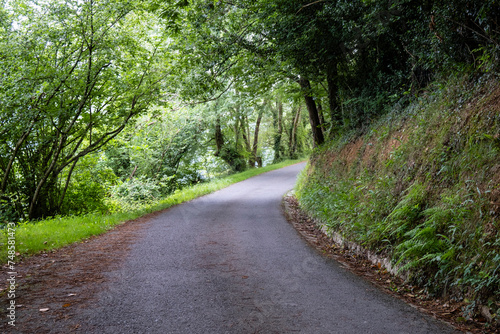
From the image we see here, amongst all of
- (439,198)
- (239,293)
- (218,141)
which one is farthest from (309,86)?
(218,141)

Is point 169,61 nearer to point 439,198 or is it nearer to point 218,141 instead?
point 439,198

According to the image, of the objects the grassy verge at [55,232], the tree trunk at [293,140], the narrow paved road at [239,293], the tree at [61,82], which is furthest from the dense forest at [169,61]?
the tree trunk at [293,140]

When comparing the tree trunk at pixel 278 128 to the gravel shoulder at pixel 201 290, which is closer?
the gravel shoulder at pixel 201 290

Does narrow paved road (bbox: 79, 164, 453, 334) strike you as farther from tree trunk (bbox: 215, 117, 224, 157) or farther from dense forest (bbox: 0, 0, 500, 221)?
tree trunk (bbox: 215, 117, 224, 157)

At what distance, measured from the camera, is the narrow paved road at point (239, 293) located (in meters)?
3.74

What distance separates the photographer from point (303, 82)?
598 inches

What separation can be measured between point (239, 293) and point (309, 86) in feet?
39.1

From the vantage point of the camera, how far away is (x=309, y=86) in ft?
49.4

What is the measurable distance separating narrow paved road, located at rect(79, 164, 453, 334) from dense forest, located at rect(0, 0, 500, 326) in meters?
1.01

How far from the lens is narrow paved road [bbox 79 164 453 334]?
374cm

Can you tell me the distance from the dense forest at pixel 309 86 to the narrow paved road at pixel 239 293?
101 centimetres

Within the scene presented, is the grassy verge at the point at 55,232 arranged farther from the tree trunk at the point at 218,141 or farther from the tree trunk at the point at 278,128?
the tree trunk at the point at 278,128

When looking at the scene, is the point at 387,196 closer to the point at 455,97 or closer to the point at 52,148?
the point at 455,97

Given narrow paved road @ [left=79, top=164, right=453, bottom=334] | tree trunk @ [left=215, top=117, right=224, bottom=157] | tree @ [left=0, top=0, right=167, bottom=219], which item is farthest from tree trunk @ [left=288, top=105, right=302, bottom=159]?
narrow paved road @ [left=79, top=164, right=453, bottom=334]
